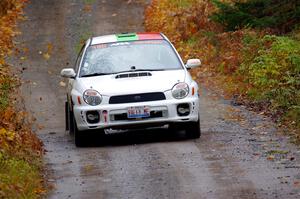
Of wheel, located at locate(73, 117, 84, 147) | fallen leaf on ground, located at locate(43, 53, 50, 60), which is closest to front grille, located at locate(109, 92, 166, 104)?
wheel, located at locate(73, 117, 84, 147)

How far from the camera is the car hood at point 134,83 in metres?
14.4

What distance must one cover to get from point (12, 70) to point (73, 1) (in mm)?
9589

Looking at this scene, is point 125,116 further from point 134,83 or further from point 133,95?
point 134,83

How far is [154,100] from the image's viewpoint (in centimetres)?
1439

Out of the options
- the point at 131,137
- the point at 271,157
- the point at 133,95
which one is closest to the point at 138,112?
the point at 133,95

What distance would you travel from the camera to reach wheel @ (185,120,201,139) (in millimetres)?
14734

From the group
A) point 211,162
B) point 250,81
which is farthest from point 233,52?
point 211,162

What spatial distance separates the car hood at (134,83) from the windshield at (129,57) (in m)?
0.33

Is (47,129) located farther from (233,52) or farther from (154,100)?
(233,52)

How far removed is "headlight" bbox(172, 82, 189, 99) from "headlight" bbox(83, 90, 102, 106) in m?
1.15

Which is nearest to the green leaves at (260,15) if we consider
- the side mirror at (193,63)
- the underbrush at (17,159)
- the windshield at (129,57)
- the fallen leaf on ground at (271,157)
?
the windshield at (129,57)

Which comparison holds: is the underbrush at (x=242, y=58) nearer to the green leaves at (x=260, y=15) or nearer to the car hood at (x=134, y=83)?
the green leaves at (x=260, y=15)

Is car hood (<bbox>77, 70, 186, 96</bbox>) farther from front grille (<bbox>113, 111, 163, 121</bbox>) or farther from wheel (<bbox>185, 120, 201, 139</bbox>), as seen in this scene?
wheel (<bbox>185, 120, 201, 139</bbox>)

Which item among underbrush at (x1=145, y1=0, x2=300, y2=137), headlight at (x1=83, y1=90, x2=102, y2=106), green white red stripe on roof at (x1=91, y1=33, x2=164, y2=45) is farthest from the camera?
underbrush at (x1=145, y1=0, x2=300, y2=137)
